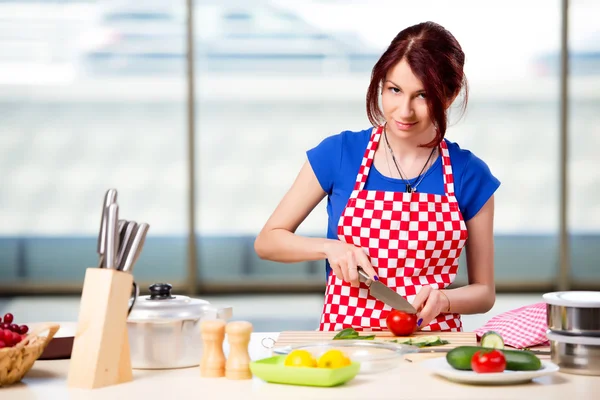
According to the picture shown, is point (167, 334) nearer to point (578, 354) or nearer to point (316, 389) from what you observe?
point (316, 389)

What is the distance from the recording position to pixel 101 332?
4.72 feet

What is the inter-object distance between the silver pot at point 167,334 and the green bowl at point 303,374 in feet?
0.58

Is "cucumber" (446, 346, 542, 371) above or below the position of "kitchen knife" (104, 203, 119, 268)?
below

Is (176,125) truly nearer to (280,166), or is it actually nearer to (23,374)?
(280,166)

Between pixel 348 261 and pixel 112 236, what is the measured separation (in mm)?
657

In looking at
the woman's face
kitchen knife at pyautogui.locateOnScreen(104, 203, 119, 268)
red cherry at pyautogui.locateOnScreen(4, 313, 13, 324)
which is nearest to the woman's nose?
the woman's face

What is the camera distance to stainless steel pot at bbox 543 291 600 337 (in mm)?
1518

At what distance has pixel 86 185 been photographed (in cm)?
A: 576

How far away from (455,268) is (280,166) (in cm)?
367

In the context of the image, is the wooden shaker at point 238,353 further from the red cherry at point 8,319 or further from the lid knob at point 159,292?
the red cherry at point 8,319

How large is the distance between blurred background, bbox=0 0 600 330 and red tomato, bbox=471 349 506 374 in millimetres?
4236

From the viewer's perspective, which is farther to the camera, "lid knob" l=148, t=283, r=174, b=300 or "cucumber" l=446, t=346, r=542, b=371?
"lid knob" l=148, t=283, r=174, b=300

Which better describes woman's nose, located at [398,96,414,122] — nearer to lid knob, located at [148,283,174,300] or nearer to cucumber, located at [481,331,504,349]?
cucumber, located at [481,331,504,349]

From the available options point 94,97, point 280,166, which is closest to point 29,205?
point 94,97
